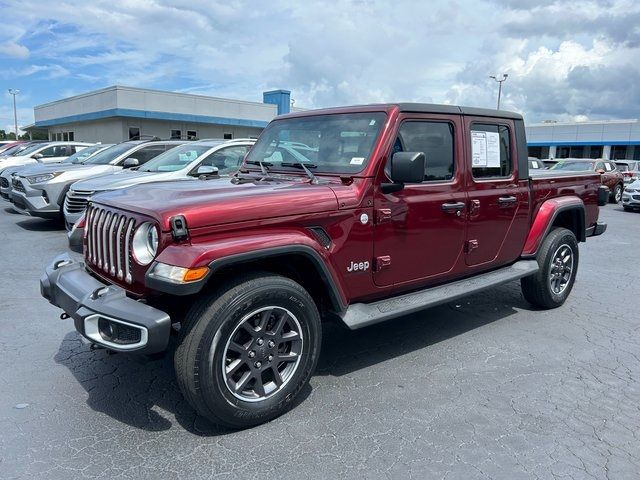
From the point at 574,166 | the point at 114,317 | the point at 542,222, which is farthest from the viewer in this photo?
the point at 574,166

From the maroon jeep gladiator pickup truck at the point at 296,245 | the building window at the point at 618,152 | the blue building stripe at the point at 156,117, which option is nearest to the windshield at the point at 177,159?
the maroon jeep gladiator pickup truck at the point at 296,245

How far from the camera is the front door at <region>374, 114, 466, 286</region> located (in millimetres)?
3772

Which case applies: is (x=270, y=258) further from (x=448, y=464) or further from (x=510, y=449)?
(x=510, y=449)

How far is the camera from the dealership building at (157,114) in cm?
3134

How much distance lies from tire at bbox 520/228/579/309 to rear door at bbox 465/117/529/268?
0.36 m

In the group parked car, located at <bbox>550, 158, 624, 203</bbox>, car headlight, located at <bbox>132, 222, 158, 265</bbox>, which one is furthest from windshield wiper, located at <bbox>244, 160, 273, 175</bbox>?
parked car, located at <bbox>550, 158, 624, 203</bbox>

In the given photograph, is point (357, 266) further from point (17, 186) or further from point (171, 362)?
point (17, 186)

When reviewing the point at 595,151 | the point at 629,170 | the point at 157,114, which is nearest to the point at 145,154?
the point at 629,170

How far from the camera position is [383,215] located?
371cm

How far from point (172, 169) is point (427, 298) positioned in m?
5.86

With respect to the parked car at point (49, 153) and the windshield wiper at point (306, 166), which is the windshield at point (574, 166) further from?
the parked car at point (49, 153)

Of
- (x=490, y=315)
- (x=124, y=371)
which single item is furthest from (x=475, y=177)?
(x=124, y=371)

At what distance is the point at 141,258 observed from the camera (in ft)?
9.83

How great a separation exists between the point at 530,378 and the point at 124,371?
3.05 m
